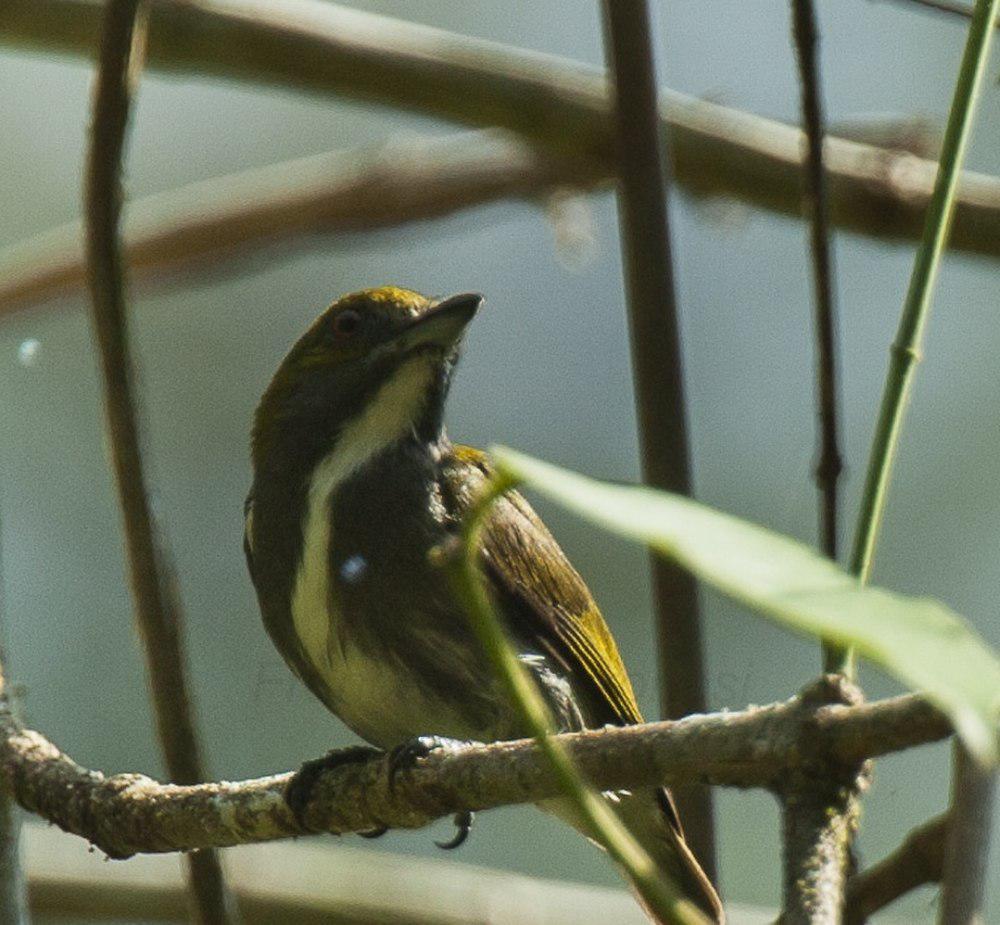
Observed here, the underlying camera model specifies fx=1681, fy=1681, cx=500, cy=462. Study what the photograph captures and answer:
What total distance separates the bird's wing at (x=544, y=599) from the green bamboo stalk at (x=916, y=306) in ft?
6.34

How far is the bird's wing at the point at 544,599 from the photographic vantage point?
13.4ft

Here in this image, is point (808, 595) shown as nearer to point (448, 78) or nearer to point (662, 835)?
point (662, 835)

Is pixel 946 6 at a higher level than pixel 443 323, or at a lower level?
higher

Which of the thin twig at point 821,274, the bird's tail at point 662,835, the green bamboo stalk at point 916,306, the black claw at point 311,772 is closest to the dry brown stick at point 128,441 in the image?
the black claw at point 311,772

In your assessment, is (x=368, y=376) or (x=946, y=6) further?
(x=368, y=376)

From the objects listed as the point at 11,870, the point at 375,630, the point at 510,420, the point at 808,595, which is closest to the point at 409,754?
the point at 11,870

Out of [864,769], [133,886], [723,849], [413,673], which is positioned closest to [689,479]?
[413,673]

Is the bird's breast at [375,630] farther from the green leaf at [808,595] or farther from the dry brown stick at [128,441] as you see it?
the green leaf at [808,595]

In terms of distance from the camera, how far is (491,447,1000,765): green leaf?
40.9 inches

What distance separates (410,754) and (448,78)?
105 inches

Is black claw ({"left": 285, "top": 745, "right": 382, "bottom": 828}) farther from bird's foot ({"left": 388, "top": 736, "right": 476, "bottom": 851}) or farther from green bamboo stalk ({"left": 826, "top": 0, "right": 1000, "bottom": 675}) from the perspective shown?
green bamboo stalk ({"left": 826, "top": 0, "right": 1000, "bottom": 675})

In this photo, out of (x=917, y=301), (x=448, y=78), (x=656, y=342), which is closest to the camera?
(x=917, y=301)

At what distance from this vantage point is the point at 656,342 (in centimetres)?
399

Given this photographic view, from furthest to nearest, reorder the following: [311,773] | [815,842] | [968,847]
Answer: [311,773] → [815,842] → [968,847]
